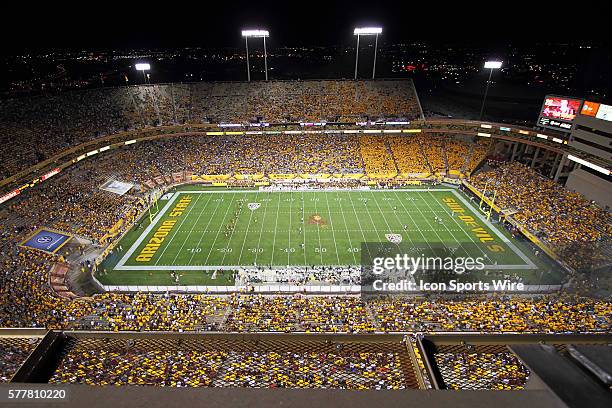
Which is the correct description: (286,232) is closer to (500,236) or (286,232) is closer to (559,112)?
(500,236)

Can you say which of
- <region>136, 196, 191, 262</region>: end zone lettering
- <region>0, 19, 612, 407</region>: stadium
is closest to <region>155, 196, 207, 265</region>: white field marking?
<region>0, 19, 612, 407</region>: stadium

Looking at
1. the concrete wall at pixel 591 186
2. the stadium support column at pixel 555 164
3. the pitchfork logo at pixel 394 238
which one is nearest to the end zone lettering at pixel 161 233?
the pitchfork logo at pixel 394 238

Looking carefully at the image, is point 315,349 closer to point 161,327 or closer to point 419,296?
point 161,327

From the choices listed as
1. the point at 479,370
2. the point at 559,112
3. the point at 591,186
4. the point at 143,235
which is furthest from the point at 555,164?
the point at 143,235

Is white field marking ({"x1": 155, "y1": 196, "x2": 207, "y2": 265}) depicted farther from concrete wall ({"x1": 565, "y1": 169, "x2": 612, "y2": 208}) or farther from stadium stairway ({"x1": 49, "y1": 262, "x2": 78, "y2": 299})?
concrete wall ({"x1": 565, "y1": 169, "x2": 612, "y2": 208})

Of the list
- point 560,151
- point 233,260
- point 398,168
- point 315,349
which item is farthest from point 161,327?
point 560,151

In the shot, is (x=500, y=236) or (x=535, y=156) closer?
(x=500, y=236)

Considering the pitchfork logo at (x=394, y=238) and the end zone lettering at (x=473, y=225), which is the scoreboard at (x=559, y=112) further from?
the pitchfork logo at (x=394, y=238)
